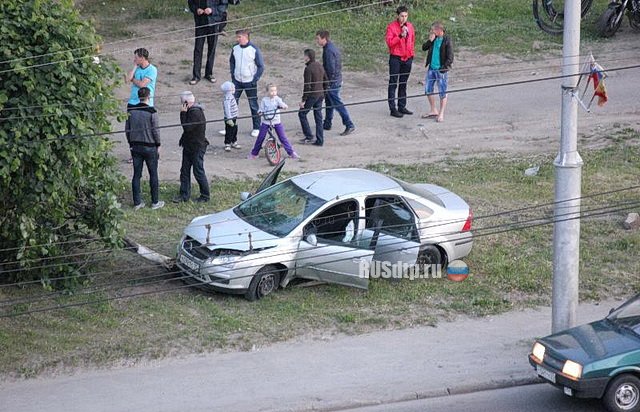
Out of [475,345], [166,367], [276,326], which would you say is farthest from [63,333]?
[475,345]

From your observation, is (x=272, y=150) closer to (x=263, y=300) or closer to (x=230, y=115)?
(x=230, y=115)

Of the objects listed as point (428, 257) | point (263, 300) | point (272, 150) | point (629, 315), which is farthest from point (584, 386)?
point (272, 150)

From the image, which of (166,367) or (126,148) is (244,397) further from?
(126,148)

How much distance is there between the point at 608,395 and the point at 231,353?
485 centimetres

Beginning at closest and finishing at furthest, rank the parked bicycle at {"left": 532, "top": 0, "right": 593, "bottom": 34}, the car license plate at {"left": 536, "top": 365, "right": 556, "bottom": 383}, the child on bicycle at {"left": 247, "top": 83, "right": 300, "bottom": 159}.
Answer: the car license plate at {"left": 536, "top": 365, "right": 556, "bottom": 383} → the child on bicycle at {"left": 247, "top": 83, "right": 300, "bottom": 159} → the parked bicycle at {"left": 532, "top": 0, "right": 593, "bottom": 34}

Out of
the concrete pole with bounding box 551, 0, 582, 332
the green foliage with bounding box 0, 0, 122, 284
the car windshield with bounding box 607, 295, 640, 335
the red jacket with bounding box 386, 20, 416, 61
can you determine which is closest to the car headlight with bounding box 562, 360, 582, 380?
the car windshield with bounding box 607, 295, 640, 335

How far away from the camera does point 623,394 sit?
41.2 ft

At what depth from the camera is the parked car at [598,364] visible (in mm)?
12445

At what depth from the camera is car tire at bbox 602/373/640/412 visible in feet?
41.0

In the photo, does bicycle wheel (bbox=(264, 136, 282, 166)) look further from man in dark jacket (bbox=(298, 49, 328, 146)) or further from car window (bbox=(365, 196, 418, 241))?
car window (bbox=(365, 196, 418, 241))

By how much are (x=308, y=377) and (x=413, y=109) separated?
10.6 metres

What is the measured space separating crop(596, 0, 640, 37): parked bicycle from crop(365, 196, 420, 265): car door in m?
12.4

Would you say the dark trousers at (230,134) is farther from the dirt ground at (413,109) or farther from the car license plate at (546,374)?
the car license plate at (546,374)

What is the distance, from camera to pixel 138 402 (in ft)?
44.0
